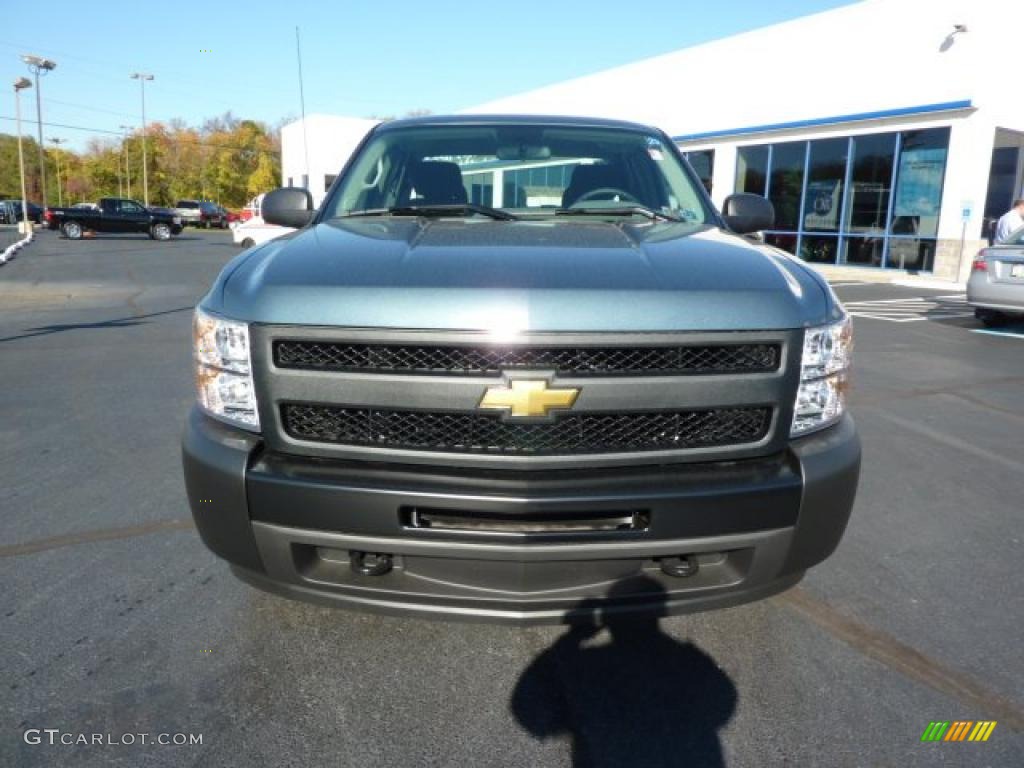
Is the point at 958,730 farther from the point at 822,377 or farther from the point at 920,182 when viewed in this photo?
the point at 920,182

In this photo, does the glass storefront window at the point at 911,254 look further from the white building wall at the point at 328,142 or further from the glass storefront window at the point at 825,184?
the white building wall at the point at 328,142

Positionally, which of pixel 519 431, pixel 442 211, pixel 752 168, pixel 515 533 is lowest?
pixel 515 533

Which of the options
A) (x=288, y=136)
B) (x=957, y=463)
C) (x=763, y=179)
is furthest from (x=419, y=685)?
(x=288, y=136)

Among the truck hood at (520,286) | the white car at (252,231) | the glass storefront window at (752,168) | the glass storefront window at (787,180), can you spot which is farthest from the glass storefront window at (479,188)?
the white car at (252,231)

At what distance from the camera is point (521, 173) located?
146 inches

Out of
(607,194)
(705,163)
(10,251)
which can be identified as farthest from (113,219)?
(607,194)

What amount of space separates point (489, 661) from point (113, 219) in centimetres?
3633

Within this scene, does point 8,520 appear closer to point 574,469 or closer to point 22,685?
point 22,685

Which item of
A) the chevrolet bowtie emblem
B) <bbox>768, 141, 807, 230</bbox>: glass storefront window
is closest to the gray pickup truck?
the chevrolet bowtie emblem

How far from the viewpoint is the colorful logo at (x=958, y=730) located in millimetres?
2197

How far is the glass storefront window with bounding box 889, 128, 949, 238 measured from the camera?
16984mm

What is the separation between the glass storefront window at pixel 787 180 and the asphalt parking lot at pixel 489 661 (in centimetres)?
1815

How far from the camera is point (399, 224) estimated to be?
2881 millimetres

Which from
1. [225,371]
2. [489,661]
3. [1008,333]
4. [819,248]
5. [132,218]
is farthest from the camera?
[132,218]
